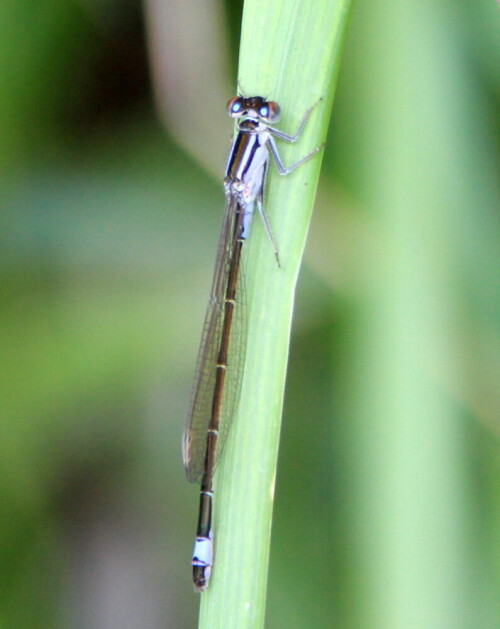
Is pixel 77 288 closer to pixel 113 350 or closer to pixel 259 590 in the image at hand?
pixel 113 350

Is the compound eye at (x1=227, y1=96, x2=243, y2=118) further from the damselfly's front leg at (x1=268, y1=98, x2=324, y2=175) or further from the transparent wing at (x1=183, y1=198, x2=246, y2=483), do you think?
the transparent wing at (x1=183, y1=198, x2=246, y2=483)

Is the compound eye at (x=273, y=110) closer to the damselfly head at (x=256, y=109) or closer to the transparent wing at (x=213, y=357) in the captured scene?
the damselfly head at (x=256, y=109)

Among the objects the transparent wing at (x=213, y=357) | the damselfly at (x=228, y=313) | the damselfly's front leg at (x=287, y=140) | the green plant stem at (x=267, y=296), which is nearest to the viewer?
the green plant stem at (x=267, y=296)

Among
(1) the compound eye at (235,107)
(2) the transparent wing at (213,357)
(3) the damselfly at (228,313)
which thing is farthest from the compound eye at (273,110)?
(2) the transparent wing at (213,357)

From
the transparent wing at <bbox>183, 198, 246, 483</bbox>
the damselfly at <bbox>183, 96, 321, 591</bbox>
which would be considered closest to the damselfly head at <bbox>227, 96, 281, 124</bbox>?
the damselfly at <bbox>183, 96, 321, 591</bbox>

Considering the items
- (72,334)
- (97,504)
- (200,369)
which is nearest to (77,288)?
(72,334)

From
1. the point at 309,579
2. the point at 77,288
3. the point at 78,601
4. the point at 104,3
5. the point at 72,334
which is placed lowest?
the point at 78,601
